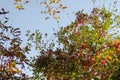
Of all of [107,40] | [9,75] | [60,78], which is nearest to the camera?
[9,75]

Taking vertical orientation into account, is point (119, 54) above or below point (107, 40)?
below

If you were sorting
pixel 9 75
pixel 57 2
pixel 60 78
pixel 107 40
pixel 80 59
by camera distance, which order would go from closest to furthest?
pixel 9 75
pixel 57 2
pixel 80 59
pixel 60 78
pixel 107 40

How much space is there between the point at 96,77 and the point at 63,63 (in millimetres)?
6273

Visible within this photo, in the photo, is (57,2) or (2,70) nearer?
(2,70)

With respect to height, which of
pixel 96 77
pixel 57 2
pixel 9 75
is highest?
pixel 57 2

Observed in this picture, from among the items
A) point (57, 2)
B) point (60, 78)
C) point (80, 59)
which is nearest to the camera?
point (57, 2)

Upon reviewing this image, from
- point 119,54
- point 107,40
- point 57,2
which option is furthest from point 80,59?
point 107,40

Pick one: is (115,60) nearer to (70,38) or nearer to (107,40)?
(107,40)

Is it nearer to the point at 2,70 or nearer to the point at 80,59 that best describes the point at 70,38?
the point at 80,59

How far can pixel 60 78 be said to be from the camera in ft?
71.3

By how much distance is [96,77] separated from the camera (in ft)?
73.3

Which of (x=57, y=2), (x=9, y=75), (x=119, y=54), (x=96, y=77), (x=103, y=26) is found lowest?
(x=9, y=75)

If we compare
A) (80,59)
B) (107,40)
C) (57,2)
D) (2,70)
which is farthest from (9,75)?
(107,40)

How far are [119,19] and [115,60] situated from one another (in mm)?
7018
